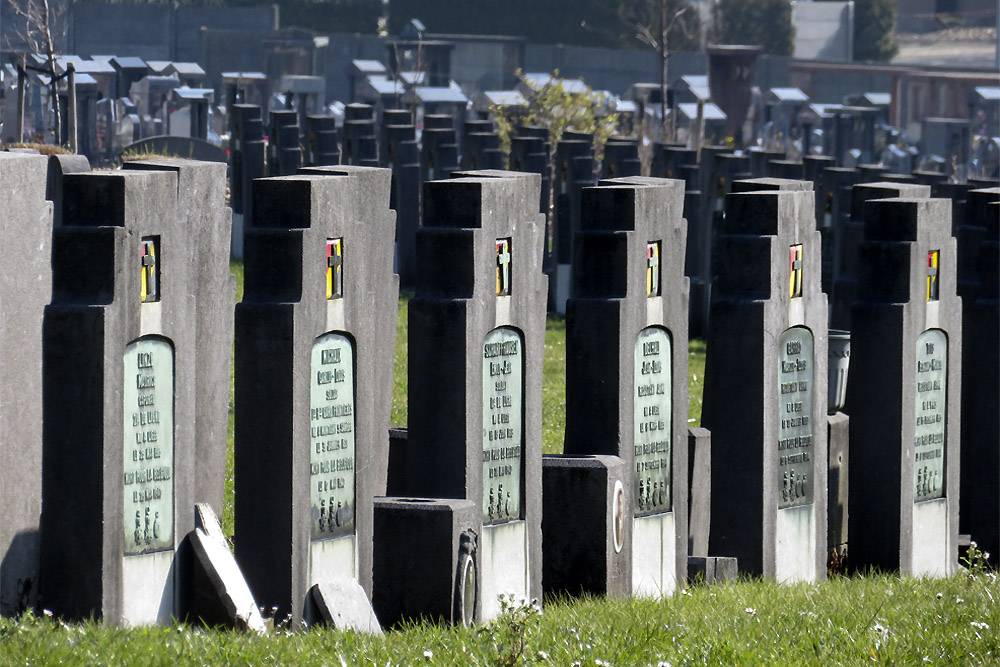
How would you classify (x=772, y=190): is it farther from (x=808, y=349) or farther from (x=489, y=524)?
(x=489, y=524)

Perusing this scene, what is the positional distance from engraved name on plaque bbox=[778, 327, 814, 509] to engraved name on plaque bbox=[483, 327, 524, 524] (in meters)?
1.63

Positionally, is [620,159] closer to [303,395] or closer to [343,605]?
[303,395]

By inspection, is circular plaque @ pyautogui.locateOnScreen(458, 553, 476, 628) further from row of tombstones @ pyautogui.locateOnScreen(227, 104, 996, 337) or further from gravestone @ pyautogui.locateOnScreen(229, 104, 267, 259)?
gravestone @ pyautogui.locateOnScreen(229, 104, 267, 259)

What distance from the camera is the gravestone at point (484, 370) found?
280 inches

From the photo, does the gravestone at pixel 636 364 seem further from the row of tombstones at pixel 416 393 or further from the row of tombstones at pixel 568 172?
the row of tombstones at pixel 568 172

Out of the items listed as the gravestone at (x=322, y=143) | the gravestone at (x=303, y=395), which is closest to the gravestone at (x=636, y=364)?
the gravestone at (x=303, y=395)

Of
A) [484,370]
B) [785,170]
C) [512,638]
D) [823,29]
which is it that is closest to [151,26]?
[823,29]

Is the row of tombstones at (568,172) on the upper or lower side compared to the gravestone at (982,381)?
upper

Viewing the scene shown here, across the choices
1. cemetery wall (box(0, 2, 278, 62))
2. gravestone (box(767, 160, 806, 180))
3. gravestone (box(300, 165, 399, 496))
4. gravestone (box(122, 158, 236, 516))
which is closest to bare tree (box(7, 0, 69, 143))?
cemetery wall (box(0, 2, 278, 62))

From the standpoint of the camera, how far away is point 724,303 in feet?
27.3

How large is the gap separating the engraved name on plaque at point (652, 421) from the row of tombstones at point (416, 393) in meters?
0.01

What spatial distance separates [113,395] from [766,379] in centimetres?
341

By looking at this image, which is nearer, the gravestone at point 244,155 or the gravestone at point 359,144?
the gravestone at point 359,144

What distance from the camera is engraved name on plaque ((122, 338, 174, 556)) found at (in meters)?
6.33
